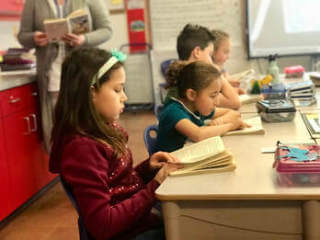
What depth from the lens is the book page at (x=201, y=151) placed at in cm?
142

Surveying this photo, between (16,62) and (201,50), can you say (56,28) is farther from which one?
(201,50)

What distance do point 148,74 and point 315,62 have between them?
215 centimetres

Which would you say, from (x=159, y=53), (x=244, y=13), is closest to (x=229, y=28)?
(x=244, y=13)

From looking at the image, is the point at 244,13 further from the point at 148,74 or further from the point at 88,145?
the point at 88,145

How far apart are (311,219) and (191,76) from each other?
989 mm

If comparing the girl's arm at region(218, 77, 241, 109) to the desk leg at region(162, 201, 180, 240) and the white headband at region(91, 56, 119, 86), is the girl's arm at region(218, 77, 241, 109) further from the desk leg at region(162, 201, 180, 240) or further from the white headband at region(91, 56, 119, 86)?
the desk leg at region(162, 201, 180, 240)

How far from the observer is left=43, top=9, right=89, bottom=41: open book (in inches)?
111

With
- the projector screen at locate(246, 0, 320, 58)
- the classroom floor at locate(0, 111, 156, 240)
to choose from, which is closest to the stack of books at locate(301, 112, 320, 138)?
the classroom floor at locate(0, 111, 156, 240)

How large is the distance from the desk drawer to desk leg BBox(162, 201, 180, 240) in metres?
1.82

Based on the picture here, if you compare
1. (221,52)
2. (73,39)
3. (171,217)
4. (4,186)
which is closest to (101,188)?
(171,217)

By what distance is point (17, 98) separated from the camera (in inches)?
114

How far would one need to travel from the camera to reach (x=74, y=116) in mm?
1317

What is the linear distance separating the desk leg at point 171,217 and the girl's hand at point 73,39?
1.90 meters

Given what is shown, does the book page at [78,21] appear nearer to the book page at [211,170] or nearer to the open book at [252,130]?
the open book at [252,130]
